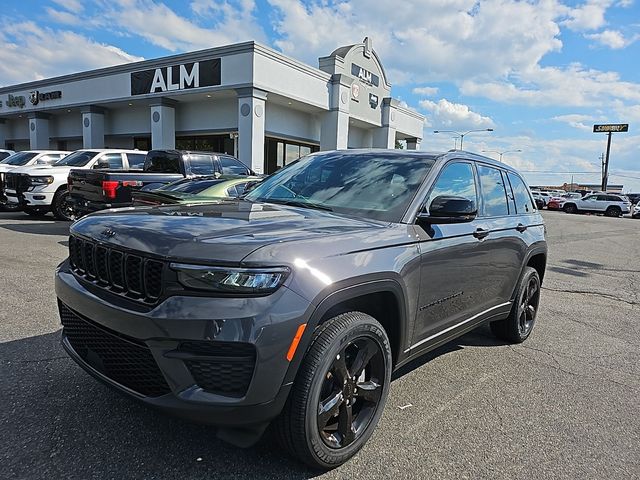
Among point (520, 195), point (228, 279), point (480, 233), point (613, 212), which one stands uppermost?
point (520, 195)

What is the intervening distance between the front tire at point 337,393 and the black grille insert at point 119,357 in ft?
2.03

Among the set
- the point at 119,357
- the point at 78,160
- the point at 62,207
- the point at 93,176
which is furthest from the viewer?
the point at 78,160

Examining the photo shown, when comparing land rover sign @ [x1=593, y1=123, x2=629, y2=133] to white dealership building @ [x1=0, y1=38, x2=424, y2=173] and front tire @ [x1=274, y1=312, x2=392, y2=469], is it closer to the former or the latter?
white dealership building @ [x1=0, y1=38, x2=424, y2=173]

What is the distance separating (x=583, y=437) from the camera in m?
2.90

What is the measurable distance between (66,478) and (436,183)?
9.19ft

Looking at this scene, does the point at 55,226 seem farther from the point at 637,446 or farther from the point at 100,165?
the point at 637,446

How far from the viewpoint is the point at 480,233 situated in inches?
141

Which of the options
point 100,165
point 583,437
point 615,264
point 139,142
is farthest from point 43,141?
point 583,437

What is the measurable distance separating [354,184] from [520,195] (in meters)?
2.23

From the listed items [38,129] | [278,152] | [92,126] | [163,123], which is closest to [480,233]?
[163,123]

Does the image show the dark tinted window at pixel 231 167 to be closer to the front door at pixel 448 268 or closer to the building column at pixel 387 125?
the front door at pixel 448 268

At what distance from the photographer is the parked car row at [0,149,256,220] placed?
930 cm

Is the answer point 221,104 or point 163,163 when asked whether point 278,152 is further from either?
point 163,163

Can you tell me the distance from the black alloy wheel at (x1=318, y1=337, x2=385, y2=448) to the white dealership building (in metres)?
20.6
